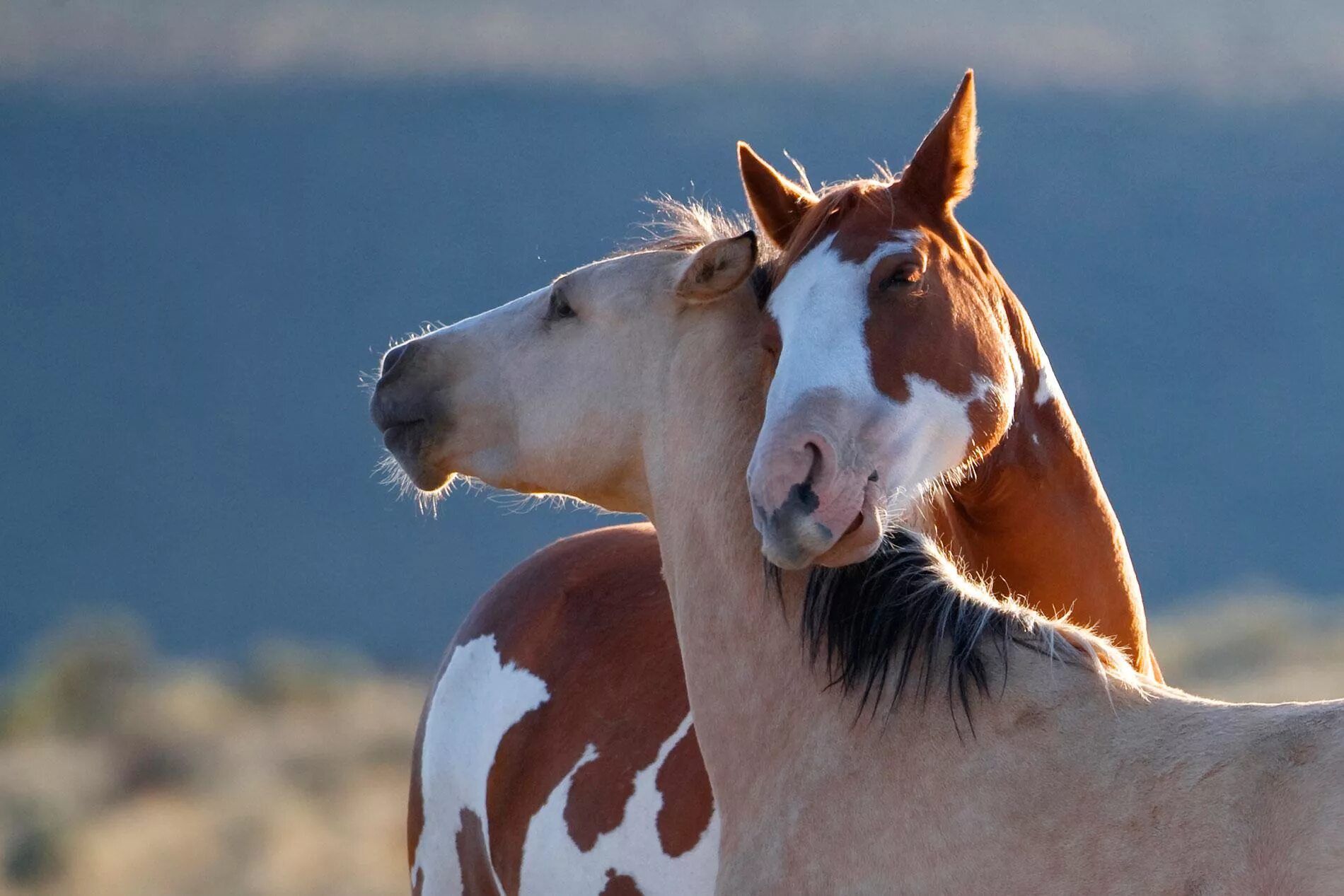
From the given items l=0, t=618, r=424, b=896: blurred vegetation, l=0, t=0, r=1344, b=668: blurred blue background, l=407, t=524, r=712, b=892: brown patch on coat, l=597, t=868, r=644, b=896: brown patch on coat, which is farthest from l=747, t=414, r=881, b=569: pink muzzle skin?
l=0, t=0, r=1344, b=668: blurred blue background

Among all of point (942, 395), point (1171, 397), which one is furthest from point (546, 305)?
point (1171, 397)

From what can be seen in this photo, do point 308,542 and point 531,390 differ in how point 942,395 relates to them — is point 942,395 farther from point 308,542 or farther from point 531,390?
point 308,542

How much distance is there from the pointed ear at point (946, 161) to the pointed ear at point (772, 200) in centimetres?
26

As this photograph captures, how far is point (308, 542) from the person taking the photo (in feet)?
104

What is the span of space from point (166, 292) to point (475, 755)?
108ft

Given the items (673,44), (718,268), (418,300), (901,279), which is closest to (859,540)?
(901,279)

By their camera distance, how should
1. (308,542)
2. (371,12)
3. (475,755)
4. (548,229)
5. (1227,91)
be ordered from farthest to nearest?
(371,12), (1227,91), (548,229), (308,542), (475,755)

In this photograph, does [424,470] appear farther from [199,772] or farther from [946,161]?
[199,772]

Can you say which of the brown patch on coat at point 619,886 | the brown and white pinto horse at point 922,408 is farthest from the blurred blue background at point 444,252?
the brown and white pinto horse at point 922,408

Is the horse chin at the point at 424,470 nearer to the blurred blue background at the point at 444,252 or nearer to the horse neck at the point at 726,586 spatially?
the horse neck at the point at 726,586

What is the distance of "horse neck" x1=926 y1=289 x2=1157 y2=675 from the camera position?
9.98 feet

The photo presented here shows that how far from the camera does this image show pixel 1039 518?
3.07m

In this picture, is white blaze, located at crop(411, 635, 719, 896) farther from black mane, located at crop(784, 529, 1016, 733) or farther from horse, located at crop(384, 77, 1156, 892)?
black mane, located at crop(784, 529, 1016, 733)

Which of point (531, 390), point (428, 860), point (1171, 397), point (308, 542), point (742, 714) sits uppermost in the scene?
point (308, 542)
